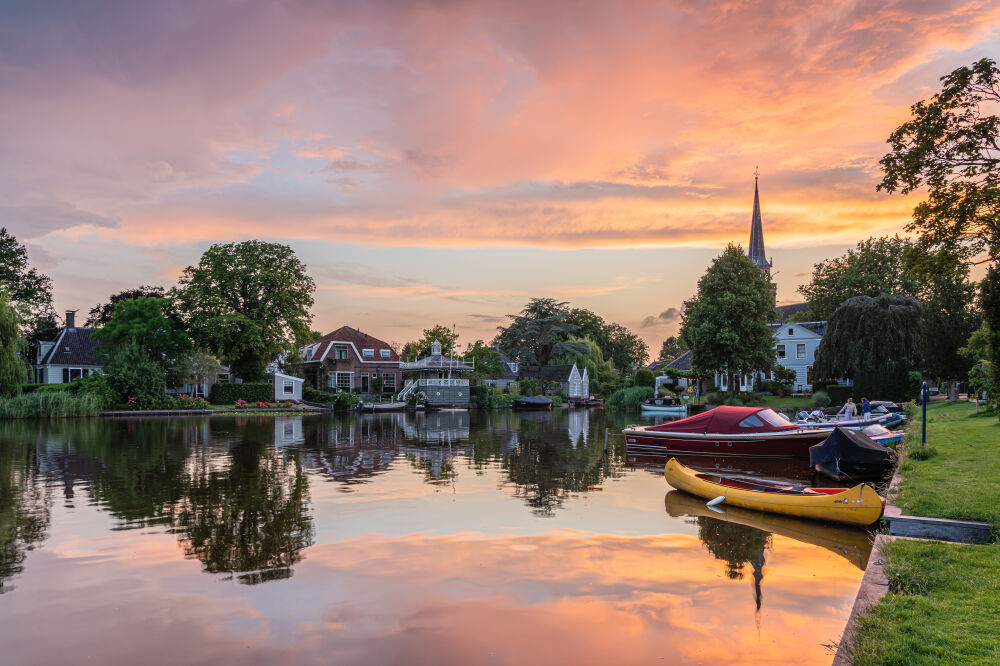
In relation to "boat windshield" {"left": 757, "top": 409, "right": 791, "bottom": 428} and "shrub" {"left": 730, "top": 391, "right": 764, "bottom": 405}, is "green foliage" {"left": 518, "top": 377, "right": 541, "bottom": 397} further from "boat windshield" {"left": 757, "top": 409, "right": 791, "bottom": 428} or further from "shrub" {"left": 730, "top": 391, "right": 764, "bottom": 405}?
"boat windshield" {"left": 757, "top": 409, "right": 791, "bottom": 428}

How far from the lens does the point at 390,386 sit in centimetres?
6888

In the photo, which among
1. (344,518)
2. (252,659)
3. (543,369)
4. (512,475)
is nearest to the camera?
(252,659)

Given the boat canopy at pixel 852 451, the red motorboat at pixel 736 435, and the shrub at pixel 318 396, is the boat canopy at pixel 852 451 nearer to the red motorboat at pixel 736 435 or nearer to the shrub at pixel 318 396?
the red motorboat at pixel 736 435

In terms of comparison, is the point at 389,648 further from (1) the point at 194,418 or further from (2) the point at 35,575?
(1) the point at 194,418

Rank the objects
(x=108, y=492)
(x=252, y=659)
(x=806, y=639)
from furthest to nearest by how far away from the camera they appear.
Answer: (x=108, y=492) < (x=806, y=639) < (x=252, y=659)

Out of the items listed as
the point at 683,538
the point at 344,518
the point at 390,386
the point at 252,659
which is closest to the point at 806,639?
the point at 683,538

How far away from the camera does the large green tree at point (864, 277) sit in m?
70.8

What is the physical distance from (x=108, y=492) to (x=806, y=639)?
16.3 metres

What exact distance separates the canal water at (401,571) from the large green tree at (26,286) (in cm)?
5573

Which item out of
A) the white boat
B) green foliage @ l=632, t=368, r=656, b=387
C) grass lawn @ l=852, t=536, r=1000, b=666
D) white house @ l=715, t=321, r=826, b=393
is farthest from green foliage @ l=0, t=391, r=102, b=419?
white house @ l=715, t=321, r=826, b=393

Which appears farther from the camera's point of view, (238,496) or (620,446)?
(620,446)

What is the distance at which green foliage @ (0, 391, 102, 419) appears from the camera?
41.1 metres

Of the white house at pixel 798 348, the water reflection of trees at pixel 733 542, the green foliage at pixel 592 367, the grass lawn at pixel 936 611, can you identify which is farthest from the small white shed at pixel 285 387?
the grass lawn at pixel 936 611

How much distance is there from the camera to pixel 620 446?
1136 inches
